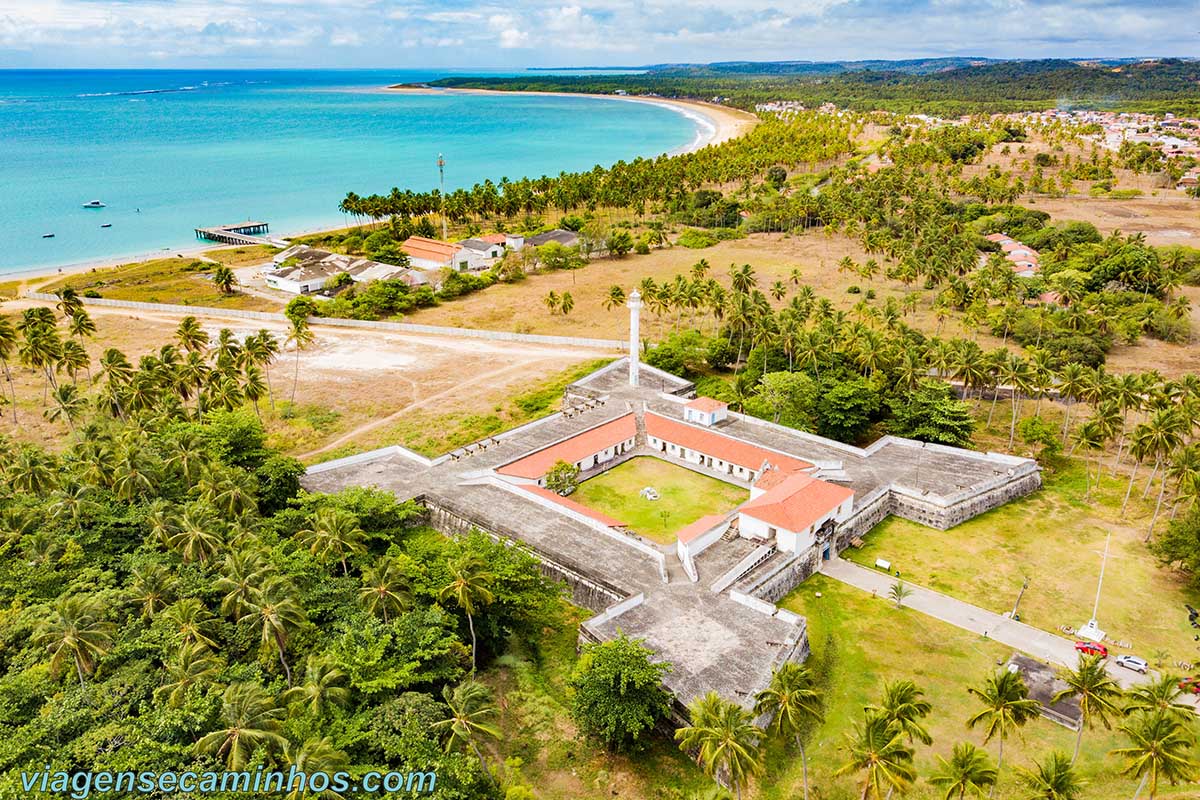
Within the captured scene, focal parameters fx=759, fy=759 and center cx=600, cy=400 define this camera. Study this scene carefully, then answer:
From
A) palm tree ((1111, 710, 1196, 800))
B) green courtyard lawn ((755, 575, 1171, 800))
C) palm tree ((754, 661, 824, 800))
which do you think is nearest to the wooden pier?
green courtyard lawn ((755, 575, 1171, 800))

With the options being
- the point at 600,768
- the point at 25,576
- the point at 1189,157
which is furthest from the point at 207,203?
the point at 1189,157

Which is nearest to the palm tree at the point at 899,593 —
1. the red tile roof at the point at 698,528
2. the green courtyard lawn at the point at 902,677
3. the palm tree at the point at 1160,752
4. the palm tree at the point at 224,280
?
the green courtyard lawn at the point at 902,677

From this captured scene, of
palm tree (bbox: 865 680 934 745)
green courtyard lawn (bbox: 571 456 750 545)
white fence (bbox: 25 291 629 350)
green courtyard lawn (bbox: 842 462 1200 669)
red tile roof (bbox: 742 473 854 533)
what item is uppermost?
palm tree (bbox: 865 680 934 745)

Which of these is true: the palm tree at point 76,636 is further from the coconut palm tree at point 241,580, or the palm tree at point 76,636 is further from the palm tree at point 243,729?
the palm tree at point 243,729

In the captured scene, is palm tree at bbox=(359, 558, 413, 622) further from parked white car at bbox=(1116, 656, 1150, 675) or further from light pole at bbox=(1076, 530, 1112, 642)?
parked white car at bbox=(1116, 656, 1150, 675)

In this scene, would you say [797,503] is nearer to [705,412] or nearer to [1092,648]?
[705,412]
